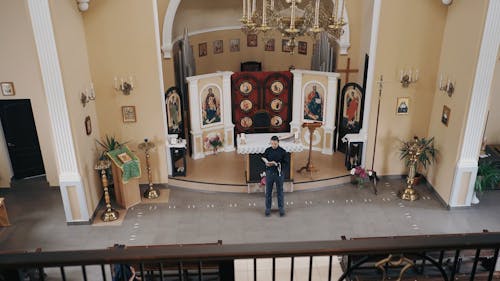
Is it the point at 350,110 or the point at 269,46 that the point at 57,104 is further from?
the point at 269,46

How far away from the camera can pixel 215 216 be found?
924 cm

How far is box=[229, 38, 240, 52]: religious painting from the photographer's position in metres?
14.7

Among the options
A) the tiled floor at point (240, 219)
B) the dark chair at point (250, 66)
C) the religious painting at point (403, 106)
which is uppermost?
the dark chair at point (250, 66)

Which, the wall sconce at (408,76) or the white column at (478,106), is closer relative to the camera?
the white column at (478,106)

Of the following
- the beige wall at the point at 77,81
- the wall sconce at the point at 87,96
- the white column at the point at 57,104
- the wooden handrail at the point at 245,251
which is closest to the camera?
the wooden handrail at the point at 245,251

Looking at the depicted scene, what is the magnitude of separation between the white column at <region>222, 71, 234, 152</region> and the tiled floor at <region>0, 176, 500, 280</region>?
2.07 m

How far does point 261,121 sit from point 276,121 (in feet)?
1.37

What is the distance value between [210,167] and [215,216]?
1919mm

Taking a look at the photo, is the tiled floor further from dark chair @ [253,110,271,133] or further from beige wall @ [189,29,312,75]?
beige wall @ [189,29,312,75]

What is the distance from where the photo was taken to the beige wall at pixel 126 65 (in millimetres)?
9008

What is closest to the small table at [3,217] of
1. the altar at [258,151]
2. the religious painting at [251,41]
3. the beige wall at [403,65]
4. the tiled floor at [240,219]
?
the tiled floor at [240,219]

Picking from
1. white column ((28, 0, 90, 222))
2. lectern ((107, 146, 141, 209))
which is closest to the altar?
lectern ((107, 146, 141, 209))

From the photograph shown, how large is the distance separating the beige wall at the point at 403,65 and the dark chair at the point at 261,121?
2718 mm

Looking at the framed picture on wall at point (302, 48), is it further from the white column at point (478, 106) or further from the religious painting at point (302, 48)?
the white column at point (478, 106)
